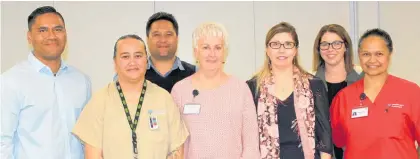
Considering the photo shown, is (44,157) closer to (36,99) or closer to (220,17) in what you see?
(36,99)

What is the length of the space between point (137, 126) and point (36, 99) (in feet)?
2.24

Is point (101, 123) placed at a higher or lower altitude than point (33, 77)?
lower

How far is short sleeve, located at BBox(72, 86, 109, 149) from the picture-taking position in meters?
2.90

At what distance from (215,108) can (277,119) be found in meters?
0.41

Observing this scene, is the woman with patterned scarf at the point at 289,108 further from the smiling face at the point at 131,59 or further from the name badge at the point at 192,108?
the smiling face at the point at 131,59

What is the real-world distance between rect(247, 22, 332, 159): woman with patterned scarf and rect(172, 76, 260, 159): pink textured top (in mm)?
98

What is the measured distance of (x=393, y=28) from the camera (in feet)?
19.1

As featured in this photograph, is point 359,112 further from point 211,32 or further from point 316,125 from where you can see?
point 211,32

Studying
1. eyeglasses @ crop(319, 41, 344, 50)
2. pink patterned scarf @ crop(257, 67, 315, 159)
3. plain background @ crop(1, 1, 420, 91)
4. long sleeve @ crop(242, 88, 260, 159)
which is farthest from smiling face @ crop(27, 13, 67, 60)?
plain background @ crop(1, 1, 420, 91)

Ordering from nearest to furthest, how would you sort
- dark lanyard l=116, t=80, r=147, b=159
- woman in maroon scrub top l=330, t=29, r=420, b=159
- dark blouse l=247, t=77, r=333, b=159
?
dark lanyard l=116, t=80, r=147, b=159 → dark blouse l=247, t=77, r=333, b=159 → woman in maroon scrub top l=330, t=29, r=420, b=159

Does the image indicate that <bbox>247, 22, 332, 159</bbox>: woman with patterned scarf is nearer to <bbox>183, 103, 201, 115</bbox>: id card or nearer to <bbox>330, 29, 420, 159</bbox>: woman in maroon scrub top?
<bbox>330, 29, 420, 159</bbox>: woman in maroon scrub top

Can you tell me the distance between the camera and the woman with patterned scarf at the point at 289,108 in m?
3.09

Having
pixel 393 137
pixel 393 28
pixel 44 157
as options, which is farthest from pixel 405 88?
pixel 393 28

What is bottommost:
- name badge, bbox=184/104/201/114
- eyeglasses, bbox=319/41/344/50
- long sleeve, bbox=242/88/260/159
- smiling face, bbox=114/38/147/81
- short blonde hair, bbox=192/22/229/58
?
long sleeve, bbox=242/88/260/159
